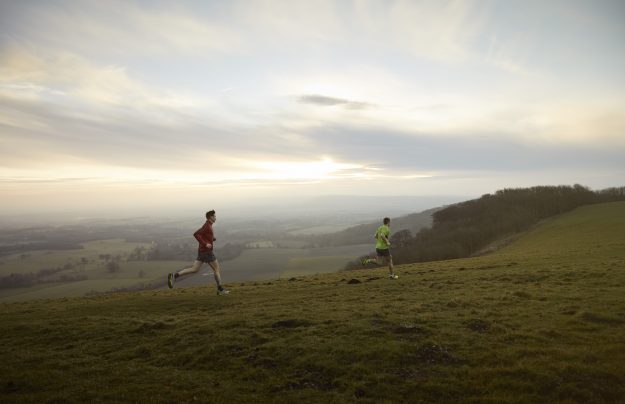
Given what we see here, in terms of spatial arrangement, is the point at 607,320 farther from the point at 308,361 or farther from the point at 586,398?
the point at 308,361

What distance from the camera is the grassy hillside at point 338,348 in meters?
7.36

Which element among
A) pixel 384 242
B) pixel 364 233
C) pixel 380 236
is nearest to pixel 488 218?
pixel 384 242

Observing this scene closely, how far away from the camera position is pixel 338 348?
9.38 metres

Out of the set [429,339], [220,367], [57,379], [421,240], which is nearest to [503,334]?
[429,339]

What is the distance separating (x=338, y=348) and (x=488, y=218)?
8310cm

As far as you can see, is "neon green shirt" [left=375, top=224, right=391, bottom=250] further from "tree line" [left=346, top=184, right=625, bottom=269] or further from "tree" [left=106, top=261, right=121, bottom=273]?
"tree" [left=106, top=261, right=121, bottom=273]

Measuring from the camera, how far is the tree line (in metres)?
66.6

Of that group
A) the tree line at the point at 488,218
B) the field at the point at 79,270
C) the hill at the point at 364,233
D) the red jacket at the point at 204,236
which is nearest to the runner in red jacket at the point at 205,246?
the red jacket at the point at 204,236

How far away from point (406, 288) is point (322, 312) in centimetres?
671

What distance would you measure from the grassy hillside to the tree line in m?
50.4

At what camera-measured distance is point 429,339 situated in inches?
380

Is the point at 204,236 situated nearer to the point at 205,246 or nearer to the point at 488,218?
the point at 205,246

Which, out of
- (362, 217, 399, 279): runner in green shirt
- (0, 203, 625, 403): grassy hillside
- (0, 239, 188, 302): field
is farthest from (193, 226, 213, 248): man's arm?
(0, 239, 188, 302): field

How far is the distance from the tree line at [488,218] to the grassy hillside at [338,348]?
50.4 metres
